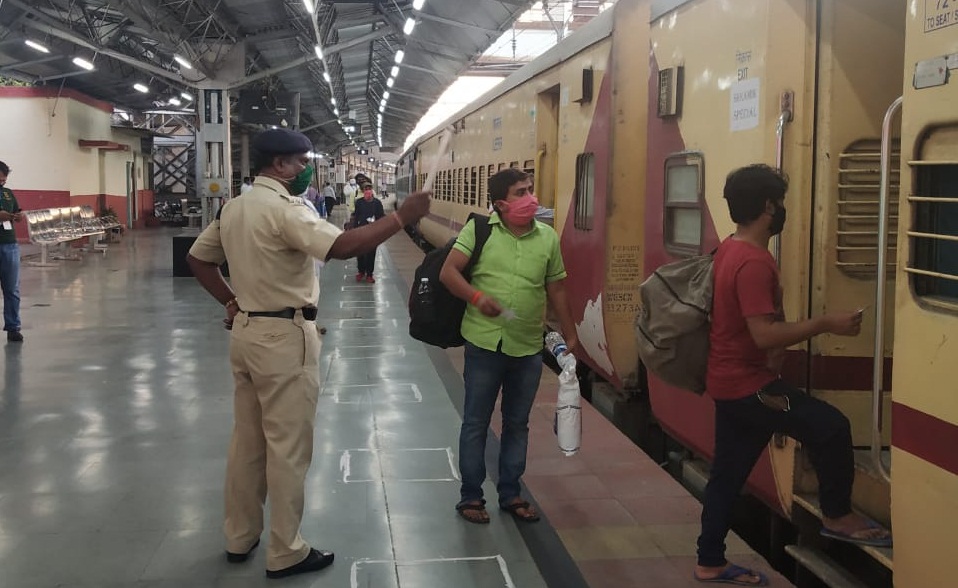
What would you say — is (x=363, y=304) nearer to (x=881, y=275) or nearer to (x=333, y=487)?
(x=333, y=487)

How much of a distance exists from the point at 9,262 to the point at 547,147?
5.82 metres

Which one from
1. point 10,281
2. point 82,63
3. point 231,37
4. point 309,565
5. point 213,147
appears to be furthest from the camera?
point 82,63

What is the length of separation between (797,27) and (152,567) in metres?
3.70

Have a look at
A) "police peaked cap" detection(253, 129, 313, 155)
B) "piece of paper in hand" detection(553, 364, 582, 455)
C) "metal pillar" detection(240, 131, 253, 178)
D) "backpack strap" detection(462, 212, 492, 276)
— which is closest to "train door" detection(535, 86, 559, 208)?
"backpack strap" detection(462, 212, 492, 276)

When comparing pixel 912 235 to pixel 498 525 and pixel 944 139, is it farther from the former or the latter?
pixel 498 525

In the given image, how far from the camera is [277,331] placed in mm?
3967

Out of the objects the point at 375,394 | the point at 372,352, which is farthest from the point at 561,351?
the point at 372,352

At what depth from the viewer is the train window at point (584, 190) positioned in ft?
23.1

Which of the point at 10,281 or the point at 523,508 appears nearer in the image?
the point at 523,508

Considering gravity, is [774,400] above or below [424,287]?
below

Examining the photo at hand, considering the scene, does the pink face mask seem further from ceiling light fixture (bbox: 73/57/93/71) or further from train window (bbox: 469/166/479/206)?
ceiling light fixture (bbox: 73/57/93/71)

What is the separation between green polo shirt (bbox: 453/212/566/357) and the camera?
179 inches

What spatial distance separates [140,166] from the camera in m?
34.5

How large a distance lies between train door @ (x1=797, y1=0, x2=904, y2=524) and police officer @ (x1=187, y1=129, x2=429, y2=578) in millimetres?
1664
